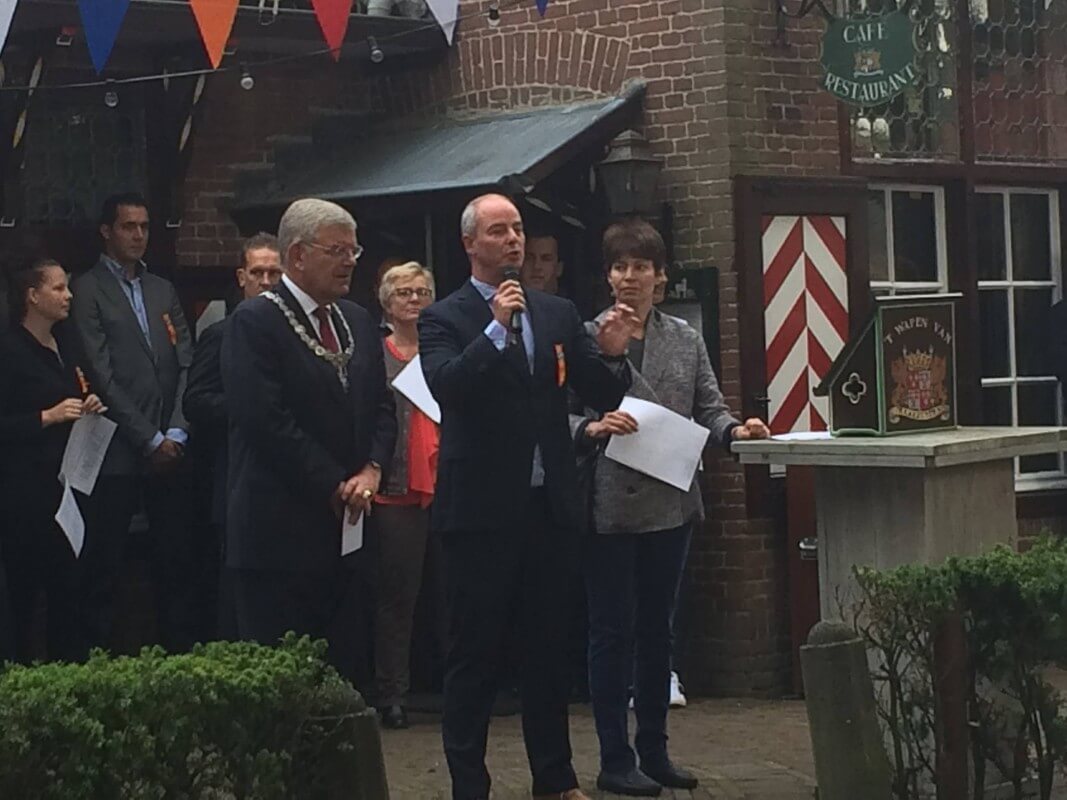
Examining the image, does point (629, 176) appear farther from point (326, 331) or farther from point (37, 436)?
point (326, 331)

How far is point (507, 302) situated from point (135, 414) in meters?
3.32

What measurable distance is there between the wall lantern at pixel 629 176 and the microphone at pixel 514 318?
343cm

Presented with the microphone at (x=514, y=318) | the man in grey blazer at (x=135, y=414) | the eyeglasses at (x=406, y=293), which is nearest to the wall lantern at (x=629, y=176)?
the eyeglasses at (x=406, y=293)

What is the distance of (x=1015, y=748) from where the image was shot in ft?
21.8

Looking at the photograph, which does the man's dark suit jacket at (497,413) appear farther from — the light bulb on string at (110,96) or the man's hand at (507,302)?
the light bulb on string at (110,96)

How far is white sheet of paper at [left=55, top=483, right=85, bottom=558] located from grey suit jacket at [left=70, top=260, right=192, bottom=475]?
10.0 inches

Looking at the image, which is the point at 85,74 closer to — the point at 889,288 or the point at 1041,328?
the point at 889,288

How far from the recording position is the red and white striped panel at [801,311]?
10.5 m

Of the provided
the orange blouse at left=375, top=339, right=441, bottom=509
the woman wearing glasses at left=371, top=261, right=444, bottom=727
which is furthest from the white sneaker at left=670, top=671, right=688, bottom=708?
the orange blouse at left=375, top=339, right=441, bottom=509

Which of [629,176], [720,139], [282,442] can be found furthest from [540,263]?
[282,442]

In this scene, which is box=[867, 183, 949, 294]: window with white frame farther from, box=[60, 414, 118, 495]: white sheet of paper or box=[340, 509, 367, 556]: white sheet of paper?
box=[340, 509, 367, 556]: white sheet of paper

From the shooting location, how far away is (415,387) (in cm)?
921

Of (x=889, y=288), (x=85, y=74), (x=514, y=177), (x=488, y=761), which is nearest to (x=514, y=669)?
Answer: (x=488, y=761)

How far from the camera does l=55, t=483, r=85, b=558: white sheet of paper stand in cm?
916
